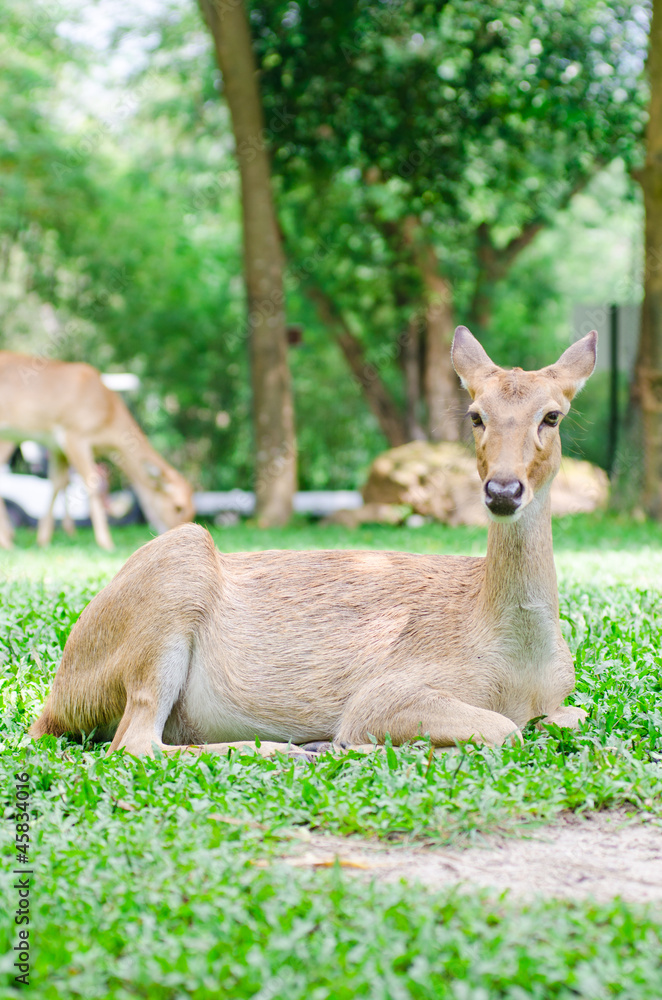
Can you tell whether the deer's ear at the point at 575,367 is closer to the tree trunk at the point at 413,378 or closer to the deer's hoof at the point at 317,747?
the deer's hoof at the point at 317,747

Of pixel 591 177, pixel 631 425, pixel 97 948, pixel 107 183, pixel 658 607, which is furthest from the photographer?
pixel 107 183

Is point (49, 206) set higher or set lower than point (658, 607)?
higher

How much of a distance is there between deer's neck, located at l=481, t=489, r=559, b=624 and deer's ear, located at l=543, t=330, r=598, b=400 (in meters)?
0.43

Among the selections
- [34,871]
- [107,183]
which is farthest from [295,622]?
[107,183]

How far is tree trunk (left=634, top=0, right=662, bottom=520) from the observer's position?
12.5m

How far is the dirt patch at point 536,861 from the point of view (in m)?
2.62

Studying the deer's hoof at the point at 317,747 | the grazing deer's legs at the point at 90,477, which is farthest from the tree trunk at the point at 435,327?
the deer's hoof at the point at 317,747

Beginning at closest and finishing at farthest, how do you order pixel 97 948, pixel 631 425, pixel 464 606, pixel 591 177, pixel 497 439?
pixel 97 948
pixel 497 439
pixel 464 606
pixel 631 425
pixel 591 177

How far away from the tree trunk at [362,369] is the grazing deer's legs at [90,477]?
31.5ft

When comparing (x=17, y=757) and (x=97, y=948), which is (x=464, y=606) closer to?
(x=17, y=757)

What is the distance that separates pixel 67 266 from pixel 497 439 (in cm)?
2041

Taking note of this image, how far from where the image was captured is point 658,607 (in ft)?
19.3

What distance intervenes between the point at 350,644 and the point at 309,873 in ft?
4.63

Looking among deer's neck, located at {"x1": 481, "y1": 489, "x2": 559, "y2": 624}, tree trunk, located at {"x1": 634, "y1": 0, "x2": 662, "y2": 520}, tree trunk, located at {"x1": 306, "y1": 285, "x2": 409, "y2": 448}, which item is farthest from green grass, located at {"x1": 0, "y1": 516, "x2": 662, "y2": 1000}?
tree trunk, located at {"x1": 306, "y1": 285, "x2": 409, "y2": 448}
